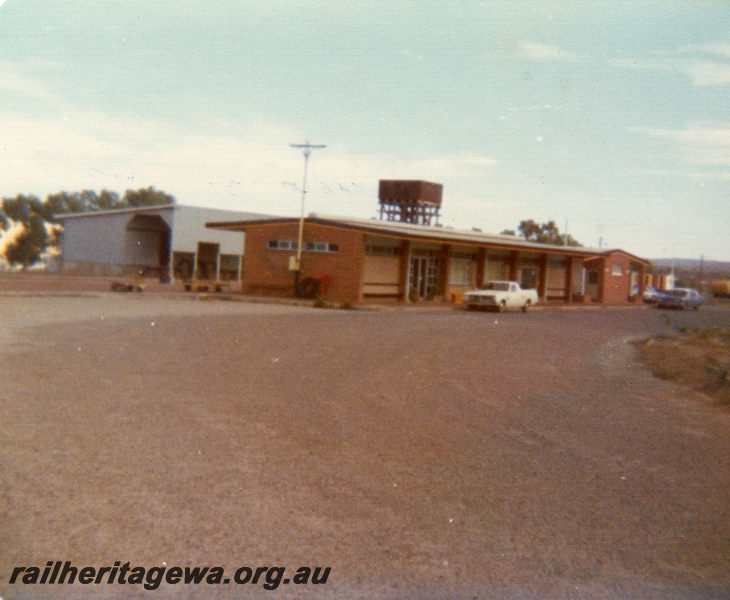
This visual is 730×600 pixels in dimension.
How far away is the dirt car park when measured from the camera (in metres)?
5.11

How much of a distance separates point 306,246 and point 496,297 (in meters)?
9.58

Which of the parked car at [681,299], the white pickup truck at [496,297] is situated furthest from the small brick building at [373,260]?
the parked car at [681,299]

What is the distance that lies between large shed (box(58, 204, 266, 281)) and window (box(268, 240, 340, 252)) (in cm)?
1053

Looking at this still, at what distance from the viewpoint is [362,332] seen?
70.3 feet

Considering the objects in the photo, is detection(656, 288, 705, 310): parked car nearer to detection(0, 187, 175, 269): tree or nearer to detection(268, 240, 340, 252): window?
detection(268, 240, 340, 252): window

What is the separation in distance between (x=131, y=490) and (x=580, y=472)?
3999 mm

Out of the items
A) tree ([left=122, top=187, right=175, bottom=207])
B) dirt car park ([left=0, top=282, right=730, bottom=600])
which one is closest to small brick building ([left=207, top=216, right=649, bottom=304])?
dirt car park ([left=0, top=282, right=730, bottom=600])

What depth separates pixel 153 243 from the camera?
2178 inches

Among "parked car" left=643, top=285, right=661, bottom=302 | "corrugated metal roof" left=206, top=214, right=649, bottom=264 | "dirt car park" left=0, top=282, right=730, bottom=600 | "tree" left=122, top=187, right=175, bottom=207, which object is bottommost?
"dirt car park" left=0, top=282, right=730, bottom=600

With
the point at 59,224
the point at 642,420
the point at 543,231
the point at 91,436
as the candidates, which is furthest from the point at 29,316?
the point at 543,231

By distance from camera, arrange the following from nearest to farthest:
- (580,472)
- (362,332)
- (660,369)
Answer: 1. (580,472)
2. (660,369)
3. (362,332)

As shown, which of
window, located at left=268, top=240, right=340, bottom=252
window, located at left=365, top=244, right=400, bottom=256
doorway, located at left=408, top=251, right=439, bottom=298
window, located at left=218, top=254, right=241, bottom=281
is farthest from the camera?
window, located at left=218, top=254, right=241, bottom=281

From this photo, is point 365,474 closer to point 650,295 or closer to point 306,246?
point 306,246

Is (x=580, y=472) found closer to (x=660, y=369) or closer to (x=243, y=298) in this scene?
(x=660, y=369)
